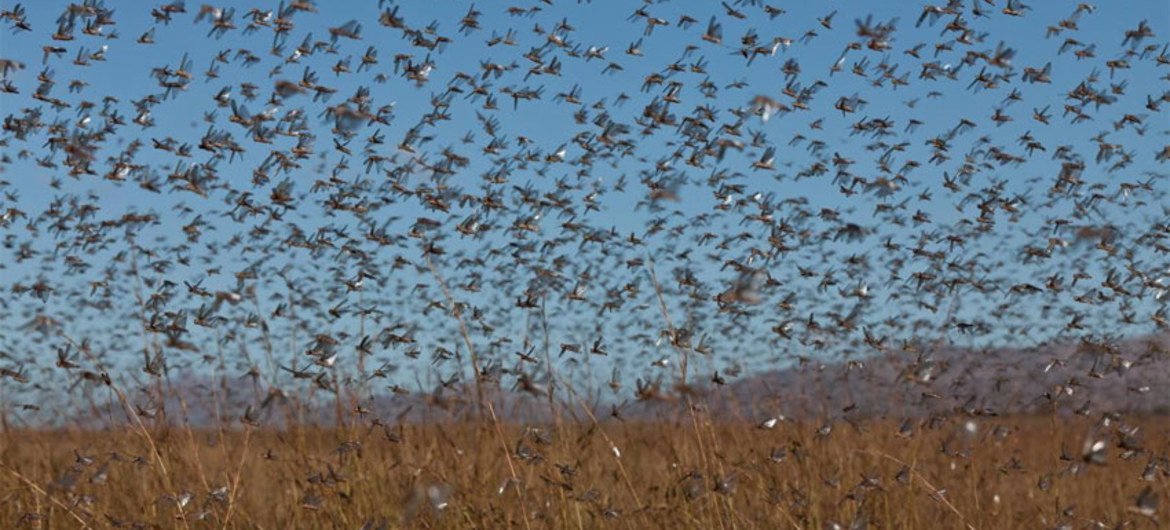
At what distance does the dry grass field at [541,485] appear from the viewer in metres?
5.03

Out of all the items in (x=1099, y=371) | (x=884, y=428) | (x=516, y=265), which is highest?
(x=516, y=265)

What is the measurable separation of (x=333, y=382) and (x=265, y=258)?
259cm

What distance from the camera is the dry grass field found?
5027 mm

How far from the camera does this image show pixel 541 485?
620 cm

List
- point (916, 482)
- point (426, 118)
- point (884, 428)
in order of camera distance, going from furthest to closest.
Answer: point (884, 428) < point (426, 118) < point (916, 482)

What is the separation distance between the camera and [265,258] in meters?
8.06

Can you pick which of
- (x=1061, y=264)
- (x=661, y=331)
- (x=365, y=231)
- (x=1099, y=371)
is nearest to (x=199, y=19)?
(x=365, y=231)

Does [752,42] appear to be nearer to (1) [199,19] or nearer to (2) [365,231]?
(2) [365,231]

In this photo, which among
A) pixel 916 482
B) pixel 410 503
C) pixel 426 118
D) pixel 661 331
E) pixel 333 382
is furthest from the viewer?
pixel 426 118

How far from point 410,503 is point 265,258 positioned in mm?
6020

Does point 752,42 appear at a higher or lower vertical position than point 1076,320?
higher

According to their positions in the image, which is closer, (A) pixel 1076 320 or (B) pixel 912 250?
(A) pixel 1076 320

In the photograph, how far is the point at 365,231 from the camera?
6.73m

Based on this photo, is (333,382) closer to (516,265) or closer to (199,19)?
(516,265)
